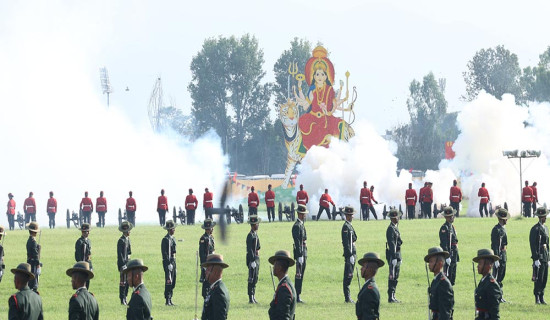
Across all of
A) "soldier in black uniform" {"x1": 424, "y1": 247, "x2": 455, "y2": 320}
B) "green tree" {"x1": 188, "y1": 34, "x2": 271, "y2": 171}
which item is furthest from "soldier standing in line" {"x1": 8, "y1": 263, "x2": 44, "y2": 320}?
"green tree" {"x1": 188, "y1": 34, "x2": 271, "y2": 171}

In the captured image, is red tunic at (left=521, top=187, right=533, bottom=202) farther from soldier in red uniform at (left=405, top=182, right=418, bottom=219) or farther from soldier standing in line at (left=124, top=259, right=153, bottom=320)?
soldier standing in line at (left=124, top=259, right=153, bottom=320)

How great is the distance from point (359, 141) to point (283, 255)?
188ft

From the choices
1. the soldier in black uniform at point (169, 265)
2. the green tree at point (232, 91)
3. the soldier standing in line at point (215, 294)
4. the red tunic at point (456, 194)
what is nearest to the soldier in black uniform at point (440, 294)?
the soldier standing in line at point (215, 294)

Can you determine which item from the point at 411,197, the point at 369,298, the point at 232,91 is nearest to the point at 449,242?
the point at 369,298

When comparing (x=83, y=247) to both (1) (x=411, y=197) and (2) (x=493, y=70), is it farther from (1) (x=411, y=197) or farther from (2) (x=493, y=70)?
(2) (x=493, y=70)

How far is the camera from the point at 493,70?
117312 mm

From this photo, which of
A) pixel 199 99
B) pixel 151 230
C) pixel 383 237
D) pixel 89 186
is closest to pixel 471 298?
pixel 383 237

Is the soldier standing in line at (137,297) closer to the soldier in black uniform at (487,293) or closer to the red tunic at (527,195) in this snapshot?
the soldier in black uniform at (487,293)

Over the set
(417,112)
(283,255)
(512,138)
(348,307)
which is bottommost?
(348,307)

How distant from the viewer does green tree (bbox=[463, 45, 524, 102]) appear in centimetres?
11619

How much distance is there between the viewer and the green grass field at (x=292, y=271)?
23.9m

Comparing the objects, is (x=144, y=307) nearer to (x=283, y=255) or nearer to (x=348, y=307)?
(x=283, y=255)

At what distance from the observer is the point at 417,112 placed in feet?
396

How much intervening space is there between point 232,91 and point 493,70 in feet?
98.4
